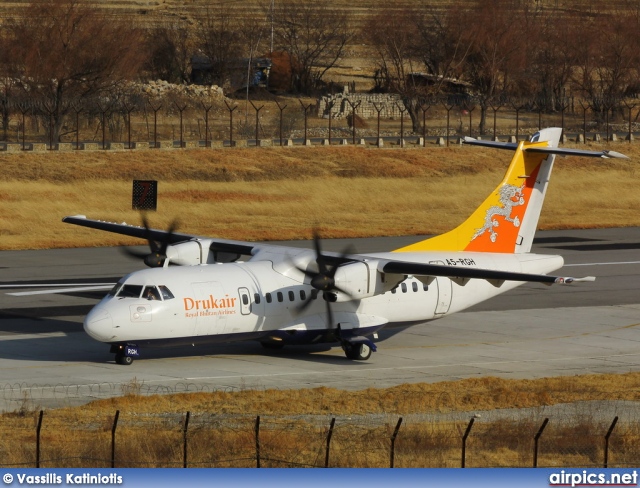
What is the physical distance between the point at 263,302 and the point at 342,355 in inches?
152

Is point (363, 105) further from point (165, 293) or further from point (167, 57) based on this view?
point (165, 293)

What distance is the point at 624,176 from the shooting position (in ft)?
312

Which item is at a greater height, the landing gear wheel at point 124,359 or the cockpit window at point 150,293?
the cockpit window at point 150,293

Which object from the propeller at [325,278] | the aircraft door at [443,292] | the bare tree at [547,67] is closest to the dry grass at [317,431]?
the propeller at [325,278]

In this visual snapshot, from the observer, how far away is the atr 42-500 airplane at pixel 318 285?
31.3m

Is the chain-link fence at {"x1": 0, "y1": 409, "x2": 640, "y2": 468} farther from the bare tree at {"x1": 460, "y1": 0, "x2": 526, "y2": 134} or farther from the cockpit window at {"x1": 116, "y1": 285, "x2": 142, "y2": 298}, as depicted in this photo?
the bare tree at {"x1": 460, "y1": 0, "x2": 526, "y2": 134}

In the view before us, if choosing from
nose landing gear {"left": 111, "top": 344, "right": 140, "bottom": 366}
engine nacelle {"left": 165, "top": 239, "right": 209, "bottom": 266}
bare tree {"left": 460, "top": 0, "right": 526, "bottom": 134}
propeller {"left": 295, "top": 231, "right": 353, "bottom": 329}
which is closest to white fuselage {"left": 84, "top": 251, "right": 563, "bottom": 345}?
propeller {"left": 295, "top": 231, "right": 353, "bottom": 329}

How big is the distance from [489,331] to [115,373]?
1426 centimetres

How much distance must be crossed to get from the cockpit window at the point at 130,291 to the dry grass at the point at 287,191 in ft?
102

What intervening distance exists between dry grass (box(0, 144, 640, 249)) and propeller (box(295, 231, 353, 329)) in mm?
30680

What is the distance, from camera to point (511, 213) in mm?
38750

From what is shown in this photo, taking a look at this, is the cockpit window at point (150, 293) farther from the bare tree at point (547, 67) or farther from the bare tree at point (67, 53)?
the bare tree at point (547, 67)

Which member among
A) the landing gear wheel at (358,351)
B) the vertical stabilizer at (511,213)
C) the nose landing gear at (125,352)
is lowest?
the landing gear wheel at (358,351)

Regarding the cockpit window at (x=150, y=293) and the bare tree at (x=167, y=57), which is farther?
the bare tree at (x=167, y=57)
